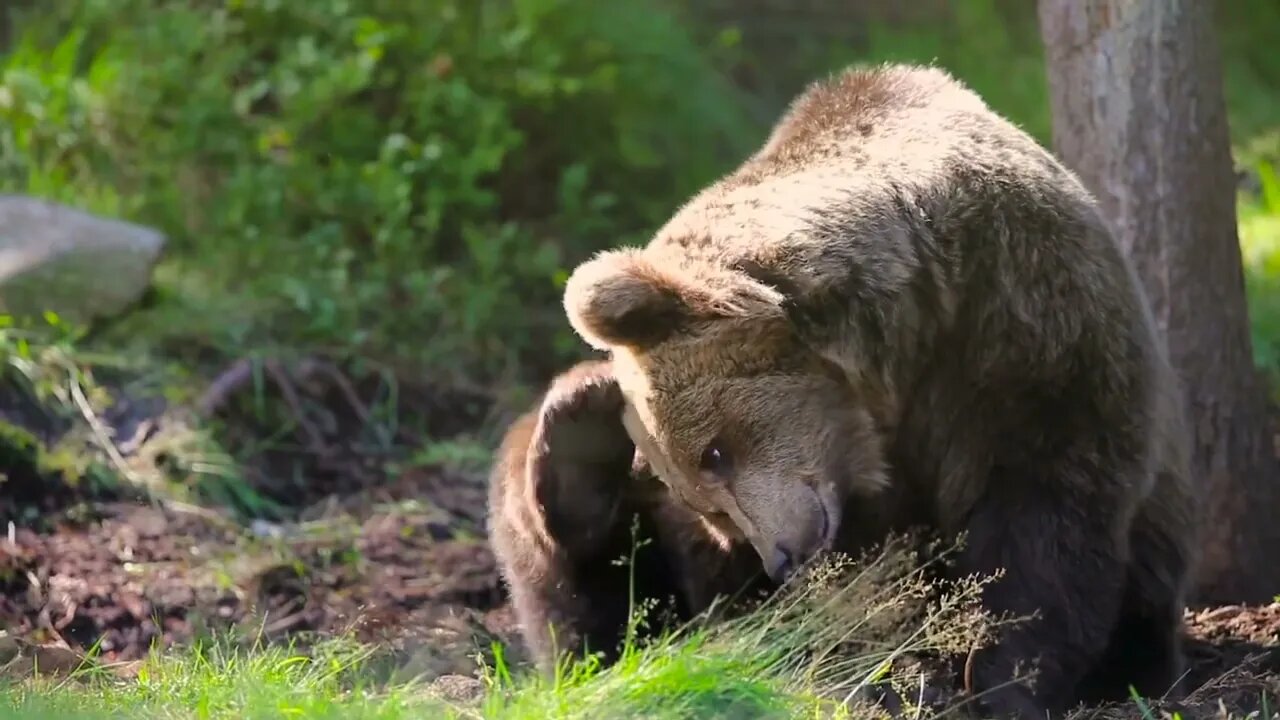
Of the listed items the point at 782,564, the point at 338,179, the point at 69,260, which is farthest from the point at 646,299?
the point at 338,179

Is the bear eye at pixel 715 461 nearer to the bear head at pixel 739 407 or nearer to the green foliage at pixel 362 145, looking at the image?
the bear head at pixel 739 407

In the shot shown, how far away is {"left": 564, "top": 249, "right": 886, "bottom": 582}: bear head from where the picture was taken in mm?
3857

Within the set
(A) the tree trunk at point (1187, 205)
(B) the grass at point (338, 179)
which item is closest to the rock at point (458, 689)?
(B) the grass at point (338, 179)

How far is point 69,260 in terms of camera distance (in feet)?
21.3

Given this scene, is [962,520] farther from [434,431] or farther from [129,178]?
[129,178]

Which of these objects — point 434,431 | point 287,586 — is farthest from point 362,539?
point 434,431

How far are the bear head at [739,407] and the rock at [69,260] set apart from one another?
3.32 m

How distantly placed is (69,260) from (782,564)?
151 inches

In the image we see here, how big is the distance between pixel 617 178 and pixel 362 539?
10.7ft

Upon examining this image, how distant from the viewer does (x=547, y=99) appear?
8.24 m

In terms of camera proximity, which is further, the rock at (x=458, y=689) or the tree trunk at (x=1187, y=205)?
the tree trunk at (x=1187, y=205)

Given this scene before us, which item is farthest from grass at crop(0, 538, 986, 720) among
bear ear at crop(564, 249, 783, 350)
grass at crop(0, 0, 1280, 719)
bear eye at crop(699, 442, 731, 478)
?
grass at crop(0, 0, 1280, 719)

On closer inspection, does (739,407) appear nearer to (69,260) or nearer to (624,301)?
(624,301)

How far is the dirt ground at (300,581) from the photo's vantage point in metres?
4.78
